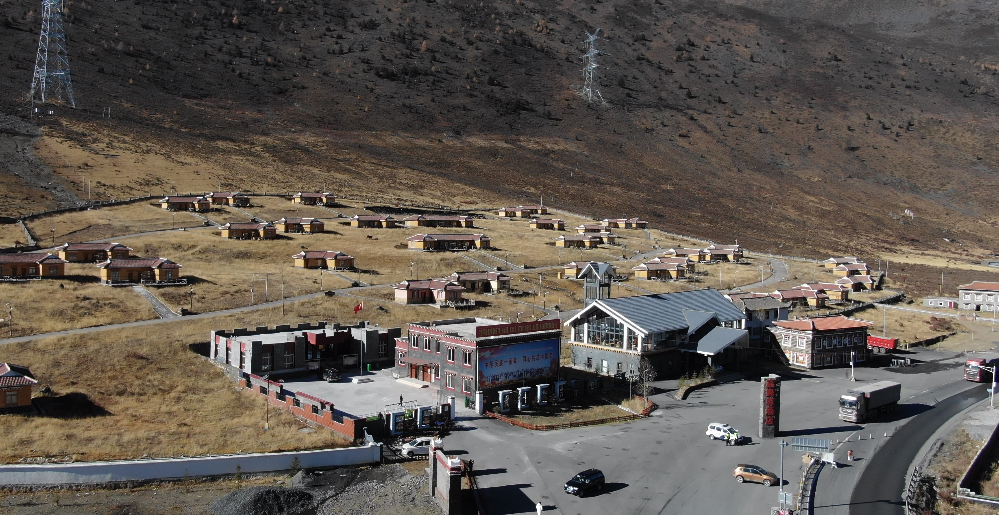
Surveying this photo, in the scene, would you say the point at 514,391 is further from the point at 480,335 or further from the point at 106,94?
the point at 106,94

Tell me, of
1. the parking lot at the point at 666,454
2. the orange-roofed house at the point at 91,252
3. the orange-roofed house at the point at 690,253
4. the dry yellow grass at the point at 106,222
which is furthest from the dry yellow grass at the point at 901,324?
the dry yellow grass at the point at 106,222

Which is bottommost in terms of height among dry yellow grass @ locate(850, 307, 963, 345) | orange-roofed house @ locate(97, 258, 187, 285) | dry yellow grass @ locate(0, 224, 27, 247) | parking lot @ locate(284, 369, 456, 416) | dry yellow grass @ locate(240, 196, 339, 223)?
parking lot @ locate(284, 369, 456, 416)

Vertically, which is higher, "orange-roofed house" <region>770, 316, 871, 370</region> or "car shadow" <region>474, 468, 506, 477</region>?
"orange-roofed house" <region>770, 316, 871, 370</region>

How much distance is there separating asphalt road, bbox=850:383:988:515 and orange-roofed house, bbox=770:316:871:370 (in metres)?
10.1

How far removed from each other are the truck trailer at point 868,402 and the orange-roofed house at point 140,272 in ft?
178

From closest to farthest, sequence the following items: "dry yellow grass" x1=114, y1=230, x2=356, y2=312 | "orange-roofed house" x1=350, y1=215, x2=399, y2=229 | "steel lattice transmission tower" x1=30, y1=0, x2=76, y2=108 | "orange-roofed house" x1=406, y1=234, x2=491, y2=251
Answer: "dry yellow grass" x1=114, y1=230, x2=356, y2=312
"orange-roofed house" x1=406, y1=234, x2=491, y2=251
"orange-roofed house" x1=350, y1=215, x2=399, y2=229
"steel lattice transmission tower" x1=30, y1=0, x2=76, y2=108

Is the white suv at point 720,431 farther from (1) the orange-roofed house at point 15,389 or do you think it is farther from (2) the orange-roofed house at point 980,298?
(2) the orange-roofed house at point 980,298

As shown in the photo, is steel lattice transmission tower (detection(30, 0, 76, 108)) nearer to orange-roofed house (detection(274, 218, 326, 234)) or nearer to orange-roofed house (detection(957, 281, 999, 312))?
orange-roofed house (detection(274, 218, 326, 234))

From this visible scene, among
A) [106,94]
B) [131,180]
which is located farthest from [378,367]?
[106,94]

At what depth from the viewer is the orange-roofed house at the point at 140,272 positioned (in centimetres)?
7325

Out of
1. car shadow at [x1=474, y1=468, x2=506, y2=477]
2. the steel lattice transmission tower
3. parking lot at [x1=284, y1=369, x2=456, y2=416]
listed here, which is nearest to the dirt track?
the steel lattice transmission tower

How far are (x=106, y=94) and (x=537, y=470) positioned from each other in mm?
149695

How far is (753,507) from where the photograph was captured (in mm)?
34438

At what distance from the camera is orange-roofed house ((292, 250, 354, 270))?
8731 cm
